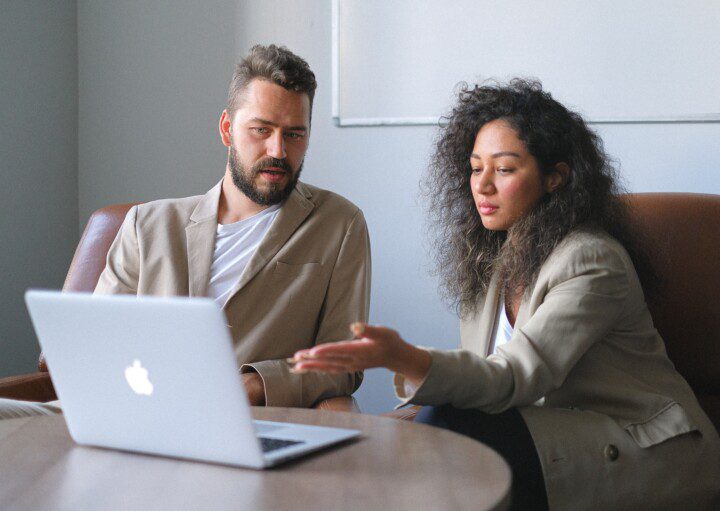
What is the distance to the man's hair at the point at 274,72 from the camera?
225 centimetres

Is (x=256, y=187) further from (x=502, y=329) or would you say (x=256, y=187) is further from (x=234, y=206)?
(x=502, y=329)

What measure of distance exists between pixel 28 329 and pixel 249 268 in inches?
57.4

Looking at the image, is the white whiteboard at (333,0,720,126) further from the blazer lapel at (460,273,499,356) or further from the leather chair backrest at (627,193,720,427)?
the blazer lapel at (460,273,499,356)

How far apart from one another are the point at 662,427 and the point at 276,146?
1.07m

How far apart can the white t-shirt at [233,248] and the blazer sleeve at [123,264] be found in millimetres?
194

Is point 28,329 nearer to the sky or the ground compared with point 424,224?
nearer to the ground

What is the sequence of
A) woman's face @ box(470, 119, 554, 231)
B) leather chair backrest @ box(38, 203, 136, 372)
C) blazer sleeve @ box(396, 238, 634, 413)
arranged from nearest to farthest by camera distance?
blazer sleeve @ box(396, 238, 634, 413) → woman's face @ box(470, 119, 554, 231) → leather chair backrest @ box(38, 203, 136, 372)

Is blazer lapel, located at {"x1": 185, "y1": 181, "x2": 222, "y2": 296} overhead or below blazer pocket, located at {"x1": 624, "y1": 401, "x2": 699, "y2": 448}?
overhead

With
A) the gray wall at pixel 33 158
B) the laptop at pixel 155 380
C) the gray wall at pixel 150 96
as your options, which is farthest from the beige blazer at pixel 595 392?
the gray wall at pixel 33 158

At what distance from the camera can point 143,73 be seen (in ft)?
10.7

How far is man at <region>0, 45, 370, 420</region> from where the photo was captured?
2.16 meters

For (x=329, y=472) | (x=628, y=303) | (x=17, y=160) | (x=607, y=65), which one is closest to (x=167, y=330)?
(x=329, y=472)

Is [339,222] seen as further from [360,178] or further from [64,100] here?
[64,100]

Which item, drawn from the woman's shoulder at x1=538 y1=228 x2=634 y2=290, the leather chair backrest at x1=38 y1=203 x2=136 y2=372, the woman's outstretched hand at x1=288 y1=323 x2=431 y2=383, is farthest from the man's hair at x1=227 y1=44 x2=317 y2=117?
the woman's outstretched hand at x1=288 y1=323 x2=431 y2=383
